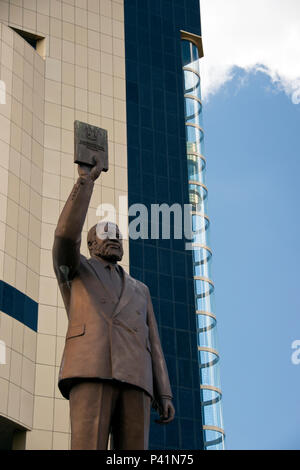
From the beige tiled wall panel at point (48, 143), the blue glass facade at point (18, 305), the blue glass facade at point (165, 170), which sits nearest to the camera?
the blue glass facade at point (18, 305)

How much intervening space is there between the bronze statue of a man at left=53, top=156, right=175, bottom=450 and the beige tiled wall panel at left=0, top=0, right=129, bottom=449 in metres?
26.9

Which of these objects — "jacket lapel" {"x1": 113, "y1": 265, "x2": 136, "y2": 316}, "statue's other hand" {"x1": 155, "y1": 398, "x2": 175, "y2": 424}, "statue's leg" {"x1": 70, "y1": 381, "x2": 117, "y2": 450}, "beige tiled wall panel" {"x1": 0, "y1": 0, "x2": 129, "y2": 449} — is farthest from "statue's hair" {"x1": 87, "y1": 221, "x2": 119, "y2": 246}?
"beige tiled wall panel" {"x1": 0, "y1": 0, "x2": 129, "y2": 449}

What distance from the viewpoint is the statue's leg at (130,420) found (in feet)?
34.9

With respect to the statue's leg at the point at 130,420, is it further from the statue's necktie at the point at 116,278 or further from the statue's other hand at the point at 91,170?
the statue's other hand at the point at 91,170

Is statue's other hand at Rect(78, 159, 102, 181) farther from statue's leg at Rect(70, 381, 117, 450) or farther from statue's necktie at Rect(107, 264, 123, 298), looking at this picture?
statue's leg at Rect(70, 381, 117, 450)

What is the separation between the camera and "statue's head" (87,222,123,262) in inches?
458

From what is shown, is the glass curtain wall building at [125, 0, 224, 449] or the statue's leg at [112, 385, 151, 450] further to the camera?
the glass curtain wall building at [125, 0, 224, 449]

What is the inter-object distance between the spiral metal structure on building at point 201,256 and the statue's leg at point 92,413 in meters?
31.3

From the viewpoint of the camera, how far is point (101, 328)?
10867mm

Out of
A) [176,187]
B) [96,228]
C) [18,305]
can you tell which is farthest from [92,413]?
[176,187]

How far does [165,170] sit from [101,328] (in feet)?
121

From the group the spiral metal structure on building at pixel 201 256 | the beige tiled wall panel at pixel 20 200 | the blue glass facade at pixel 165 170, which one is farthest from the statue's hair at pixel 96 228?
the spiral metal structure on building at pixel 201 256
